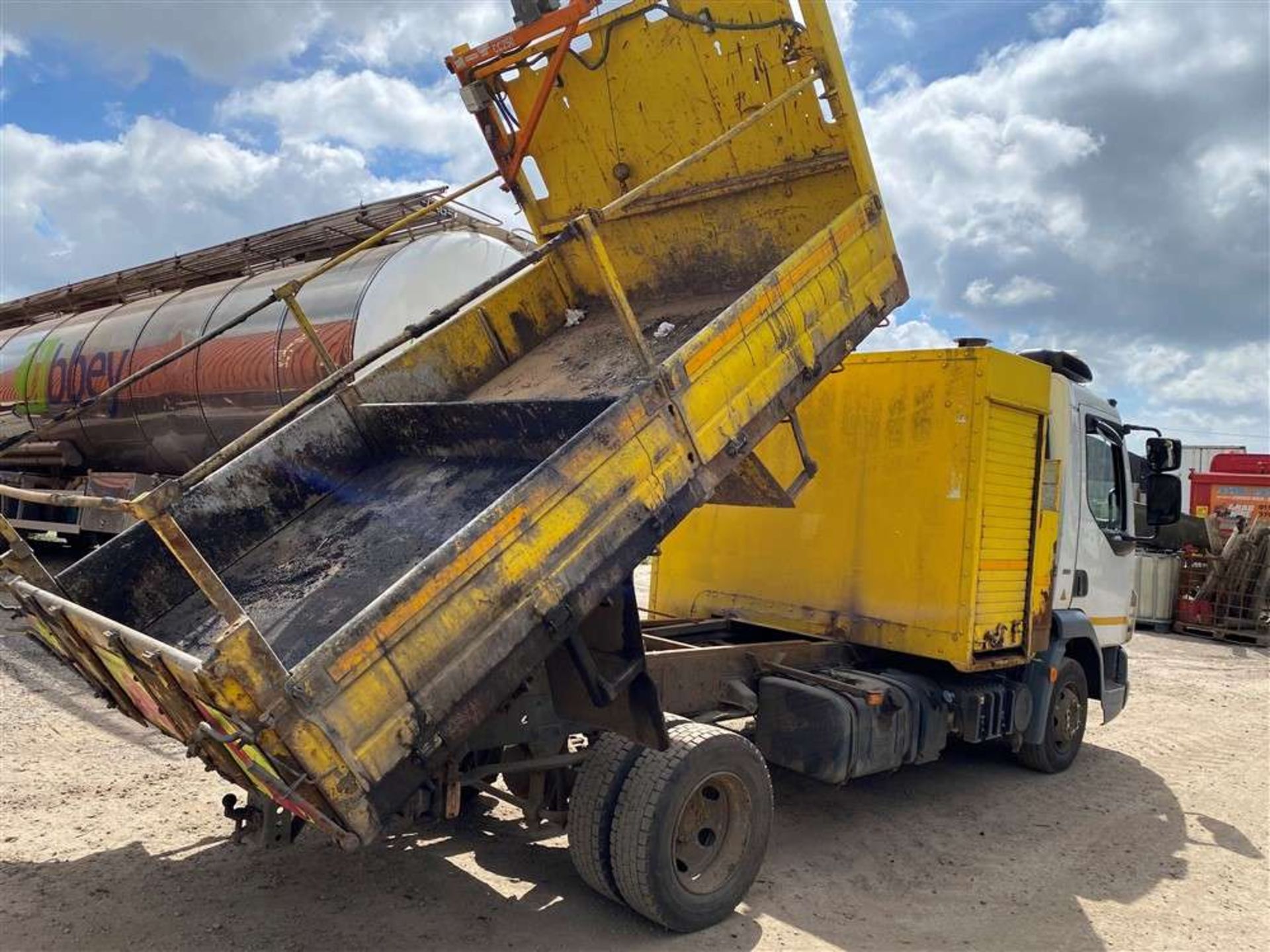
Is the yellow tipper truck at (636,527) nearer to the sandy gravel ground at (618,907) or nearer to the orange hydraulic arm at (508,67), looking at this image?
the orange hydraulic arm at (508,67)

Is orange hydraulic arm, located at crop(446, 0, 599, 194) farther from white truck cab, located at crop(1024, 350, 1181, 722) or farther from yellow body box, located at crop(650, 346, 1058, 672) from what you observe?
white truck cab, located at crop(1024, 350, 1181, 722)

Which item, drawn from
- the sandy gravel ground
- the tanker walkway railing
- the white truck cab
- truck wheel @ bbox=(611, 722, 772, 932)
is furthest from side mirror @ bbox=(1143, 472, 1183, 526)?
truck wheel @ bbox=(611, 722, 772, 932)

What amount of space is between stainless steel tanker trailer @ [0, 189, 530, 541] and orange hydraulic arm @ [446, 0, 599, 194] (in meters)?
1.97

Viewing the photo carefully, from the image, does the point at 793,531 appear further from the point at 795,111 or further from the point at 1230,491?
the point at 1230,491

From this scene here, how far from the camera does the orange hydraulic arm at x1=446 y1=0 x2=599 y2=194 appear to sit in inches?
181

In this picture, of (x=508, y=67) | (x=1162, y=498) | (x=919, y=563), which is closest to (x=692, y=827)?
(x=919, y=563)

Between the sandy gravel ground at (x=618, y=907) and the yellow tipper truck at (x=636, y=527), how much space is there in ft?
1.23

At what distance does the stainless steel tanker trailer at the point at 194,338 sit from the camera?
8.48 m

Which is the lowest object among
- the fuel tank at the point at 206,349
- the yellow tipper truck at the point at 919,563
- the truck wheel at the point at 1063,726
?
the truck wheel at the point at 1063,726

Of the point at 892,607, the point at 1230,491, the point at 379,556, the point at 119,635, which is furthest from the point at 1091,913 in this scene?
the point at 1230,491

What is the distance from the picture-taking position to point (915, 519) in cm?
541

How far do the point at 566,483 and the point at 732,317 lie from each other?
1072 millimetres

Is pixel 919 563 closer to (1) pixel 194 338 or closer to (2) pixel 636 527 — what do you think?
(2) pixel 636 527

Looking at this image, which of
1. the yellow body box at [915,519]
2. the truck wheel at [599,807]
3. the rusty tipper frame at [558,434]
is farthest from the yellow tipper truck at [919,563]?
the rusty tipper frame at [558,434]
